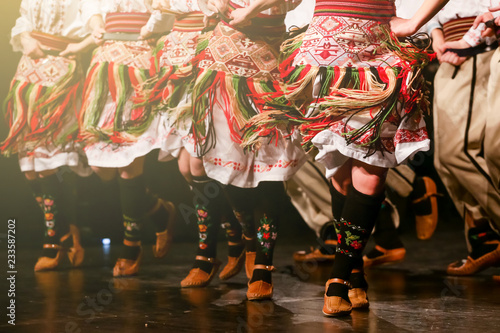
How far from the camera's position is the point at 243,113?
2.30 m

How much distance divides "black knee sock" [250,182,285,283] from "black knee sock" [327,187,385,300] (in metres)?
0.35

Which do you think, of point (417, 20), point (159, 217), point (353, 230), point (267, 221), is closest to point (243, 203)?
point (267, 221)

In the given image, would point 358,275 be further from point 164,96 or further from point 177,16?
point 177,16

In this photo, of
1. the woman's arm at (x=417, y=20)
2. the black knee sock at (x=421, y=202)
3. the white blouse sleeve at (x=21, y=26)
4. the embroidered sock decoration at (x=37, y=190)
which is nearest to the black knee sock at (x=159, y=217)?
the embroidered sock decoration at (x=37, y=190)

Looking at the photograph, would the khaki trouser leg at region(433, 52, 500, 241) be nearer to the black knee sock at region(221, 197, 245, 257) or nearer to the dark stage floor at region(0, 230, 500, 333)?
the dark stage floor at region(0, 230, 500, 333)

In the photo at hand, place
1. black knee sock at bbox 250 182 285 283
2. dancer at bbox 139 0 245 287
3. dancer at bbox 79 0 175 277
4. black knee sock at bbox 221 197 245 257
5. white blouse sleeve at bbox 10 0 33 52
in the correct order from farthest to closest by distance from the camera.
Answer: white blouse sleeve at bbox 10 0 33 52 < dancer at bbox 79 0 175 277 < black knee sock at bbox 221 197 245 257 < dancer at bbox 139 0 245 287 < black knee sock at bbox 250 182 285 283

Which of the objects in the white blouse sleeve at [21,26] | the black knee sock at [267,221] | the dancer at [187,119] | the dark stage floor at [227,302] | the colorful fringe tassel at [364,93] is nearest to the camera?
the dark stage floor at [227,302]

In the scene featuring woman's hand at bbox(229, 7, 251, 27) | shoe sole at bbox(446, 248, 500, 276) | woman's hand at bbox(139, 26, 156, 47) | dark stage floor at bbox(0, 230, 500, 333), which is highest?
woman's hand at bbox(139, 26, 156, 47)

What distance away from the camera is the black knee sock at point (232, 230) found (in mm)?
2529

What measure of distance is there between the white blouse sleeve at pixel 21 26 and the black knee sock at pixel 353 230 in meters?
1.64

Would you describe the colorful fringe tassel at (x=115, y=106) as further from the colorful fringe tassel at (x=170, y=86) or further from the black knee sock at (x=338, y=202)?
the black knee sock at (x=338, y=202)

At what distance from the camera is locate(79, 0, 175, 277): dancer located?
104 inches

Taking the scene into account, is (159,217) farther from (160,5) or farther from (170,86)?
(160,5)

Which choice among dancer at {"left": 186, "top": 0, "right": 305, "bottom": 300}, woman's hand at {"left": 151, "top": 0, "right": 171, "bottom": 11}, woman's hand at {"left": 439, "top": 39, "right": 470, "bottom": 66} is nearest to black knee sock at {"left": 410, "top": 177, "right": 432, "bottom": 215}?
woman's hand at {"left": 439, "top": 39, "right": 470, "bottom": 66}
